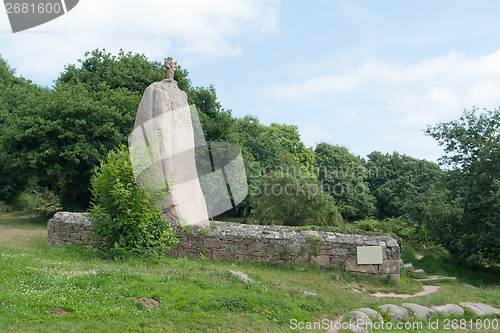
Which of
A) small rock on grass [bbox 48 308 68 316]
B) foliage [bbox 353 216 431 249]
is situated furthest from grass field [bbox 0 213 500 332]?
foliage [bbox 353 216 431 249]

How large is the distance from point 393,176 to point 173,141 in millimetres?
30698

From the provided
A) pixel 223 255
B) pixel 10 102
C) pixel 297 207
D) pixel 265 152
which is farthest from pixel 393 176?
pixel 10 102

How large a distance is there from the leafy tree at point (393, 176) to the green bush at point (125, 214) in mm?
29284

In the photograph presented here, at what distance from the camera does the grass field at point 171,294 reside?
5801 millimetres

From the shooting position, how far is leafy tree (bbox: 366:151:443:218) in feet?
117

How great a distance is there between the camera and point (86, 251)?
10461 mm

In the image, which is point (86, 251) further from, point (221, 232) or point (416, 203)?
point (416, 203)

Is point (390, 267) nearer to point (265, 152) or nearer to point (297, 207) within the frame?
point (297, 207)

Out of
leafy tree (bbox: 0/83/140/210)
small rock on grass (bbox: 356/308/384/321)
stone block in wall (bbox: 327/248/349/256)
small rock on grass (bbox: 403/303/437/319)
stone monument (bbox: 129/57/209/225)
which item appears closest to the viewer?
small rock on grass (bbox: 356/308/384/321)

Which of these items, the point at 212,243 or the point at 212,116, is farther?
the point at 212,116

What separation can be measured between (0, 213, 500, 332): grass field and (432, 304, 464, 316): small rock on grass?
18 cm

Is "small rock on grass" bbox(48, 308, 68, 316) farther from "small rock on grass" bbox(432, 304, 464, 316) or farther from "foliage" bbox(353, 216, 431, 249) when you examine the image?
"foliage" bbox(353, 216, 431, 249)

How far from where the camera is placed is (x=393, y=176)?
3847cm

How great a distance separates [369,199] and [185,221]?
2705 cm
